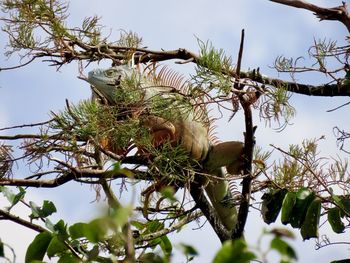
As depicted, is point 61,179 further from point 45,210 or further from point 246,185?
point 45,210

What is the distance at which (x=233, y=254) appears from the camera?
2.28 ft

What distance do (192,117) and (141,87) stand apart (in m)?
0.37

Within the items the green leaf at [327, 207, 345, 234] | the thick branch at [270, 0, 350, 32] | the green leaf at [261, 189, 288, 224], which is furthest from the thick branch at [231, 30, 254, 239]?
the thick branch at [270, 0, 350, 32]

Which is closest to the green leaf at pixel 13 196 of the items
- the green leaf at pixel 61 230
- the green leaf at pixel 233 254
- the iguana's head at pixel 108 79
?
the green leaf at pixel 61 230

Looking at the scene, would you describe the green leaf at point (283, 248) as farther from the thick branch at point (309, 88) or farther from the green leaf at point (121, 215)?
the thick branch at point (309, 88)

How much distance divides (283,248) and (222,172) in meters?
2.78

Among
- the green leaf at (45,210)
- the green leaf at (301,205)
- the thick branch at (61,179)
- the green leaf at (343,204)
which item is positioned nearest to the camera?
the green leaf at (45,210)

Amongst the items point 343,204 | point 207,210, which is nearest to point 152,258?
point 343,204

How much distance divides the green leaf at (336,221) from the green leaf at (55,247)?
56.2 inches

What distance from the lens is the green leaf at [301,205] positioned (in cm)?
276

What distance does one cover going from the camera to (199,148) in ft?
11.2

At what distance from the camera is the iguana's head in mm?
3270

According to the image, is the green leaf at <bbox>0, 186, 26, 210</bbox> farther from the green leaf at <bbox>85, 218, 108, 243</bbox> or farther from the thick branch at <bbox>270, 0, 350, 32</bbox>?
the thick branch at <bbox>270, 0, 350, 32</bbox>

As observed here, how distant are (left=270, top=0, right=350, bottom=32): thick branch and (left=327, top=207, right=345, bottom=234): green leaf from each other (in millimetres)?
910
